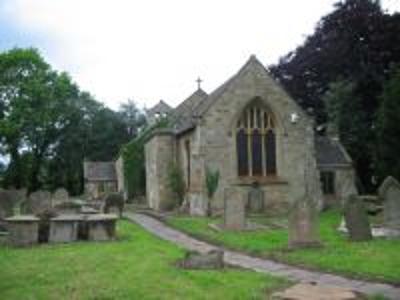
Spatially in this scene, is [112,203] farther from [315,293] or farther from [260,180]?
[315,293]

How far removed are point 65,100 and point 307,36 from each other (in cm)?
2562

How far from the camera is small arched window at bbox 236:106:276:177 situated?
1097 inches

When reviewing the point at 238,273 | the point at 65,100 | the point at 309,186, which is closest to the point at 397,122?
the point at 309,186

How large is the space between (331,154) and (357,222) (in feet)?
59.0

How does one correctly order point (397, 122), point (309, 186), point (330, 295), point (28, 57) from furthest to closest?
point (28, 57) → point (309, 186) → point (397, 122) → point (330, 295)

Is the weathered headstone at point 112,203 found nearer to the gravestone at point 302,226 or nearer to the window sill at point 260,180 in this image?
the window sill at point 260,180

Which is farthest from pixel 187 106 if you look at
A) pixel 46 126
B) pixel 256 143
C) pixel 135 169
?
pixel 46 126

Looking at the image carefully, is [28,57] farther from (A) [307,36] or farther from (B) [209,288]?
(B) [209,288]

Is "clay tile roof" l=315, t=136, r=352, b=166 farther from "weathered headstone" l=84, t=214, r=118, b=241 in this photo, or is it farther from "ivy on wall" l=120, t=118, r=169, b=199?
"weathered headstone" l=84, t=214, r=118, b=241

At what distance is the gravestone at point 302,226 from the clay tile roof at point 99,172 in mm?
37948

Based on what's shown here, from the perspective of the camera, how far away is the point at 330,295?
26.7 ft

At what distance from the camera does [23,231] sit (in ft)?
52.9

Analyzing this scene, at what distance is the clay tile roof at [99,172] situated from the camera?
5075 cm

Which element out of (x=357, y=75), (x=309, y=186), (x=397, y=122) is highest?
(x=357, y=75)
